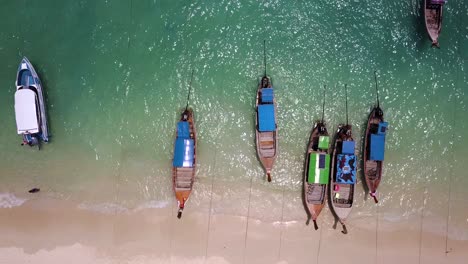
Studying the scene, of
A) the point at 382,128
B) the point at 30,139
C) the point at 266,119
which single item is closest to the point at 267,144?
the point at 266,119

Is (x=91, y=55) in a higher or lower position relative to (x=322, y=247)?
higher

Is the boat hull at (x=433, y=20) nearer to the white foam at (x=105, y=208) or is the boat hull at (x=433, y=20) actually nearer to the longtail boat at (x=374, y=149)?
the longtail boat at (x=374, y=149)

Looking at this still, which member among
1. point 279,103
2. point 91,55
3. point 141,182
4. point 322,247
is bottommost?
point 322,247

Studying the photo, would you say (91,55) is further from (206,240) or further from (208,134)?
(206,240)

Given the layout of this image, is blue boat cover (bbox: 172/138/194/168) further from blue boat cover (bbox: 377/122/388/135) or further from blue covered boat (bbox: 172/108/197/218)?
blue boat cover (bbox: 377/122/388/135)

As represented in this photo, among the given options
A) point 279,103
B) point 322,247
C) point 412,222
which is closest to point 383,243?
point 412,222

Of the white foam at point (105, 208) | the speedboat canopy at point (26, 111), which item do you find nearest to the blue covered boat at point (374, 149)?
the white foam at point (105, 208)
